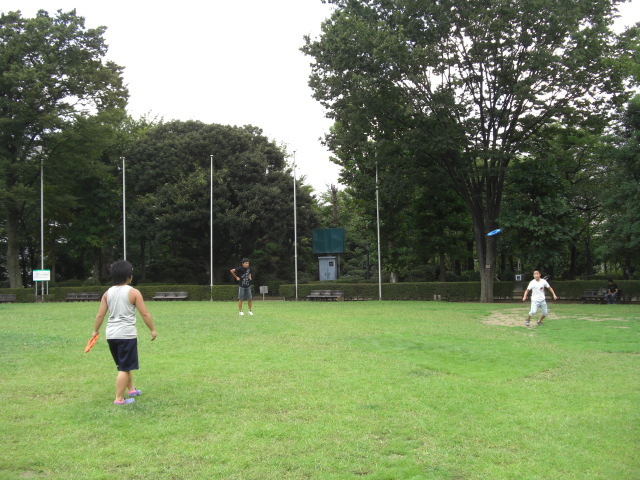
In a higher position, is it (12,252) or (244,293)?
(12,252)

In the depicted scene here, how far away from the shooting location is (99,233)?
43469 millimetres

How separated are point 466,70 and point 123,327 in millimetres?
24073

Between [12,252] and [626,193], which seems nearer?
[626,193]

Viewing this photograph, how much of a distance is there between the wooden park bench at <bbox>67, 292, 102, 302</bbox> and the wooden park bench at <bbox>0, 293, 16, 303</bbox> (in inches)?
123

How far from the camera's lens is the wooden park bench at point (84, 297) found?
35188mm

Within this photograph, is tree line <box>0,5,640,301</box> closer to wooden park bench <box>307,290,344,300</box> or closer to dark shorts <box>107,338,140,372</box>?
wooden park bench <box>307,290,344,300</box>

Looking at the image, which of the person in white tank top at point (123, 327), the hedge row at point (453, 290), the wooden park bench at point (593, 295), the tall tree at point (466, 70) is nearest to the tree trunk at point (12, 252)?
the hedge row at point (453, 290)

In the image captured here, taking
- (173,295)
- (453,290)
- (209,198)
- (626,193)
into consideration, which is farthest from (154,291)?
(626,193)

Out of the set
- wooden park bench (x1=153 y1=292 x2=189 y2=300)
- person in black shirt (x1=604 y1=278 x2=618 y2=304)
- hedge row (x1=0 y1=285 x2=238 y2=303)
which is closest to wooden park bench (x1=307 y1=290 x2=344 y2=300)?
hedge row (x1=0 y1=285 x2=238 y2=303)

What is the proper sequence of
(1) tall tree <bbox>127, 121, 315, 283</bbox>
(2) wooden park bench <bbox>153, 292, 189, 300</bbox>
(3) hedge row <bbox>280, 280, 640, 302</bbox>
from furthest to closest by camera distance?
(1) tall tree <bbox>127, 121, 315, 283</bbox>, (2) wooden park bench <bbox>153, 292, 189, 300</bbox>, (3) hedge row <bbox>280, 280, 640, 302</bbox>

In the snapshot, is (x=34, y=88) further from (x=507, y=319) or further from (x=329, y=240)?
(x=507, y=319)

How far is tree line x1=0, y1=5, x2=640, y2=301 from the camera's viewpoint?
84.4ft

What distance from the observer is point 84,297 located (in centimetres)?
3525

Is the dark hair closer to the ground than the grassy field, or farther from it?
farther from it
